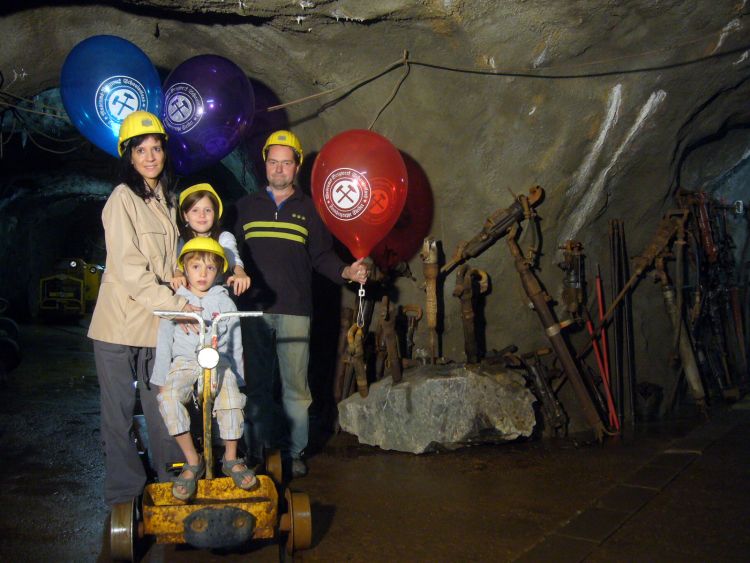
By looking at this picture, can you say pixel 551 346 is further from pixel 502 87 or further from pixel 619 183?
pixel 502 87

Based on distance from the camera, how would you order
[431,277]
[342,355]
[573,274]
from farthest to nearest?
1. [573,274]
2. [342,355]
3. [431,277]

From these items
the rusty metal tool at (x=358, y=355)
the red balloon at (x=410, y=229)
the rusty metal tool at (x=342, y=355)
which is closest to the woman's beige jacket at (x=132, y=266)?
A: the rusty metal tool at (x=358, y=355)

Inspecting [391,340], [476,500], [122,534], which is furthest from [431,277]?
[122,534]

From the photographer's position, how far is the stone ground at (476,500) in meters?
3.14

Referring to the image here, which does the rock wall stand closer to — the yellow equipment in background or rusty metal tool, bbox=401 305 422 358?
rusty metal tool, bbox=401 305 422 358

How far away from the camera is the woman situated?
11.0ft

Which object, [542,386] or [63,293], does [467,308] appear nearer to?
[542,386]

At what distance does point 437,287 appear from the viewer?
555 cm

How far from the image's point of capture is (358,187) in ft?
13.5

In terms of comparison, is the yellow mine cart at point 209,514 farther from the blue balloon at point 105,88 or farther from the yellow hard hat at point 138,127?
the blue balloon at point 105,88

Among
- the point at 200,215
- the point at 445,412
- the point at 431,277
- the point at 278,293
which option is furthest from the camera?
the point at 431,277

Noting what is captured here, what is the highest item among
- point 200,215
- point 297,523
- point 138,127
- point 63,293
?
point 63,293

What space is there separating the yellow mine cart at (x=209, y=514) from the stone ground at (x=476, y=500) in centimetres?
31

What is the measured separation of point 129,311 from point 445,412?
7.95 feet
